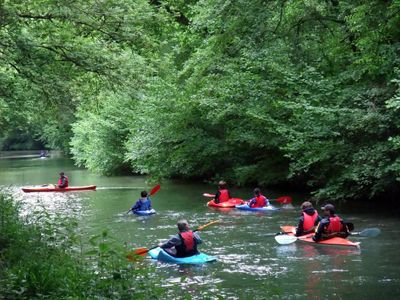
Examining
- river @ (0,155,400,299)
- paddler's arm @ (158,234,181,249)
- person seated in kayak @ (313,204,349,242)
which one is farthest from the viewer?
person seated in kayak @ (313,204,349,242)

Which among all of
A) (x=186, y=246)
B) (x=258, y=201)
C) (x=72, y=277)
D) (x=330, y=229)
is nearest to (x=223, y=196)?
(x=258, y=201)

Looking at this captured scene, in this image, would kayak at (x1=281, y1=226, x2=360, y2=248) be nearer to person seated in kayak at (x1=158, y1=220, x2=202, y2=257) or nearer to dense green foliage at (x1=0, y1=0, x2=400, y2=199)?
dense green foliage at (x1=0, y1=0, x2=400, y2=199)

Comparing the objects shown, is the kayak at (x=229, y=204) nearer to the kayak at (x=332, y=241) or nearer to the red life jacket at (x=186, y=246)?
the kayak at (x=332, y=241)

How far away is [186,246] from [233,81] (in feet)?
28.2

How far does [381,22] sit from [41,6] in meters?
7.80

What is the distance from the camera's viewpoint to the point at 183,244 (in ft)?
37.5

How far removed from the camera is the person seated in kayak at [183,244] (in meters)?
11.4

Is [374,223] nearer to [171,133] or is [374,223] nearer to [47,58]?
[47,58]

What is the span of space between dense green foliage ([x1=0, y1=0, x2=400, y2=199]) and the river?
172cm

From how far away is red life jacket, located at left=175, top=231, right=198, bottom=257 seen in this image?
37.4 feet

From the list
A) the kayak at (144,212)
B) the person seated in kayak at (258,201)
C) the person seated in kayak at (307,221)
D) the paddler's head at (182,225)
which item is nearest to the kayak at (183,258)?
the paddler's head at (182,225)

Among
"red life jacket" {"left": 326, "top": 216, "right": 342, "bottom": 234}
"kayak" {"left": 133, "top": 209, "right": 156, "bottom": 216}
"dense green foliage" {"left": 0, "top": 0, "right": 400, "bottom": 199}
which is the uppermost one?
"dense green foliage" {"left": 0, "top": 0, "right": 400, "bottom": 199}

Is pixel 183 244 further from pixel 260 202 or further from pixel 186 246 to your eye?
pixel 260 202

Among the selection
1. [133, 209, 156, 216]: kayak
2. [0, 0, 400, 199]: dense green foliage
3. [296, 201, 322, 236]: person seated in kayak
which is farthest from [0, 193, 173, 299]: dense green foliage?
[133, 209, 156, 216]: kayak
